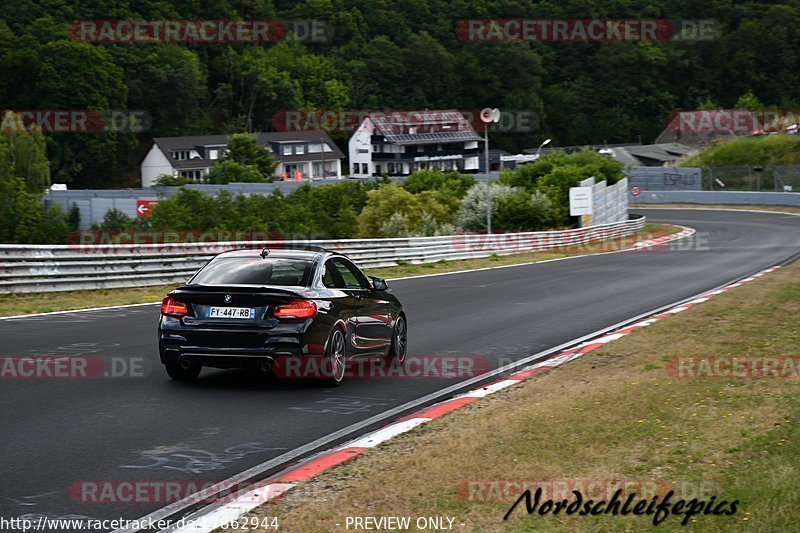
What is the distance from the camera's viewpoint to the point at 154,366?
39.4 ft

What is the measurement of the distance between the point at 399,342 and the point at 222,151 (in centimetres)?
11831

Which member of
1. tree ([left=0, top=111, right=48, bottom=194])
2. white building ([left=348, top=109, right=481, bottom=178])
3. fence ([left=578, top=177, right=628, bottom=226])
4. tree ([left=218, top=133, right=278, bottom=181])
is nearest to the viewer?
Answer: fence ([left=578, top=177, right=628, bottom=226])

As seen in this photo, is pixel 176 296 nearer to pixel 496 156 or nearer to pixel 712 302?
pixel 712 302

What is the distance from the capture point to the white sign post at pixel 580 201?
5556 centimetres

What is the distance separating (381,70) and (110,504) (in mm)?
154587

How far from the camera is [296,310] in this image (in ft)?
34.2

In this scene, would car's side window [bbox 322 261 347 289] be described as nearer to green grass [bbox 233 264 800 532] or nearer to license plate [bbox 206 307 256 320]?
license plate [bbox 206 307 256 320]

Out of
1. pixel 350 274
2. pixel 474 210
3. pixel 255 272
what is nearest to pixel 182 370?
pixel 255 272

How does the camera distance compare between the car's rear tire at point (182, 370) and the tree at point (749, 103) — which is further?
the tree at point (749, 103)

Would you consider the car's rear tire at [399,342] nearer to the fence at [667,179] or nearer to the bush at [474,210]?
the bush at [474,210]

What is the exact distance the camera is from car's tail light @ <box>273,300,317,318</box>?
10.4 meters

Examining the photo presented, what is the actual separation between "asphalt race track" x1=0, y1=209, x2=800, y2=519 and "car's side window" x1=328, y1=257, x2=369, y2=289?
1070mm

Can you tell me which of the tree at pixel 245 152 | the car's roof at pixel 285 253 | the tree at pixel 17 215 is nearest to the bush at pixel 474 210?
the tree at pixel 17 215

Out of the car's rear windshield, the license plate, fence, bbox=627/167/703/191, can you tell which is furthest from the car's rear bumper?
fence, bbox=627/167/703/191
